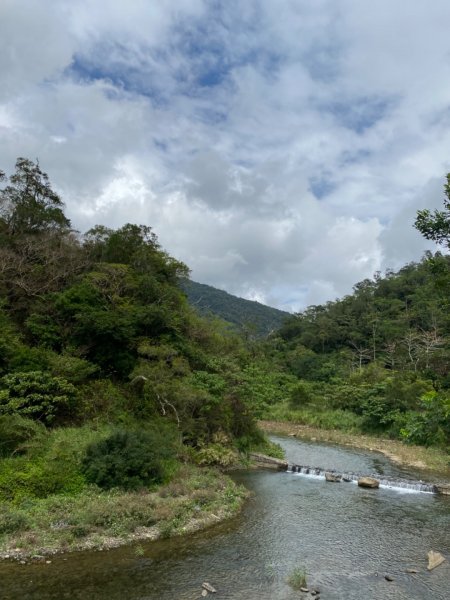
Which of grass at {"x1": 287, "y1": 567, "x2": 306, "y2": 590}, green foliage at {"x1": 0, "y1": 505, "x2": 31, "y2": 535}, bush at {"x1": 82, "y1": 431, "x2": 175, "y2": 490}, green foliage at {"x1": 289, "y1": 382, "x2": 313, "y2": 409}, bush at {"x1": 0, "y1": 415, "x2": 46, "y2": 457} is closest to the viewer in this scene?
grass at {"x1": 287, "y1": 567, "x2": 306, "y2": 590}

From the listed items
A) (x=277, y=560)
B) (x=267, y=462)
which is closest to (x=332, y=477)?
(x=267, y=462)

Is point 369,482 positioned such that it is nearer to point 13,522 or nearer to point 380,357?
point 13,522

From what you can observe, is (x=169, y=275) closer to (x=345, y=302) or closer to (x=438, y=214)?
(x=438, y=214)

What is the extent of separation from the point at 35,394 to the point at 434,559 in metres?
17.3

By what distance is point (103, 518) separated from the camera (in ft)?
51.1

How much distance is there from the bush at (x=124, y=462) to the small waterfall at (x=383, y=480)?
1080cm

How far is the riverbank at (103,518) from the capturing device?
14.2 meters

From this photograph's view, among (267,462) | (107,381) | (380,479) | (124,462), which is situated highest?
(107,381)

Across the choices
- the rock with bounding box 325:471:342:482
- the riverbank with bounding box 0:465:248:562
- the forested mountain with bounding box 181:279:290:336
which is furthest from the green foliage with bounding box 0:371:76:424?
the forested mountain with bounding box 181:279:290:336

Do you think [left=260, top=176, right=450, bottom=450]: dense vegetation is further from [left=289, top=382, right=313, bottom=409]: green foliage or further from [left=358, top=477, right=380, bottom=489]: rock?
[left=358, top=477, right=380, bottom=489]: rock

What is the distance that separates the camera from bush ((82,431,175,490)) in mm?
17906

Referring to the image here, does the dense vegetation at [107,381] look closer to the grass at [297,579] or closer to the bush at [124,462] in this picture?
the bush at [124,462]

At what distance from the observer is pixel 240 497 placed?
20422 millimetres

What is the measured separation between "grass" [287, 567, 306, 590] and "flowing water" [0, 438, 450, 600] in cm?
23
